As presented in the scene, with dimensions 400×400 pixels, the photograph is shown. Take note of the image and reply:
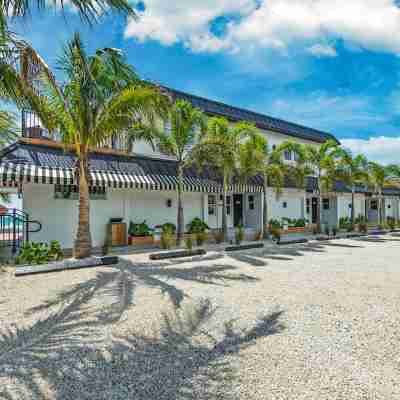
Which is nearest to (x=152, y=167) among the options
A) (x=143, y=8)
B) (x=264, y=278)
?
(x=264, y=278)

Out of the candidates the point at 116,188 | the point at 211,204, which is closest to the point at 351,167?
the point at 211,204

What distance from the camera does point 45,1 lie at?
187 inches

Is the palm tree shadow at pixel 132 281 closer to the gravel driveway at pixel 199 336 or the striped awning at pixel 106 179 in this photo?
the gravel driveway at pixel 199 336

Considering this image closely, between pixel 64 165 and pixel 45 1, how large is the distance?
997 cm

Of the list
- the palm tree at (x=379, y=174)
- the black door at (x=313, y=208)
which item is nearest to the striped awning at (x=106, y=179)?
the black door at (x=313, y=208)

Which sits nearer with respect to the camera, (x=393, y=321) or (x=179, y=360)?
(x=179, y=360)

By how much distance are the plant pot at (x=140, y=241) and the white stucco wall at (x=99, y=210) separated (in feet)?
3.77

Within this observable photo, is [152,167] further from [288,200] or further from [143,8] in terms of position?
[288,200]

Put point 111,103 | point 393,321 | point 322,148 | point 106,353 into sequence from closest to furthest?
point 106,353 < point 393,321 < point 111,103 < point 322,148

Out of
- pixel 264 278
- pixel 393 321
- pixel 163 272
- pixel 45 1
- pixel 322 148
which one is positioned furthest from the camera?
pixel 322 148

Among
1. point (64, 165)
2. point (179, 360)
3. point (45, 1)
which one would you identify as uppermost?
point (45, 1)

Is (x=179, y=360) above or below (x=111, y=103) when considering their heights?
below

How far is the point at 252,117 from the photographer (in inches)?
984

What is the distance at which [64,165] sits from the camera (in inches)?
546
